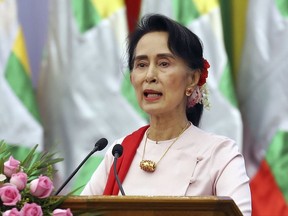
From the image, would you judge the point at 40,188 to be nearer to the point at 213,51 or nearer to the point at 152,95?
the point at 152,95

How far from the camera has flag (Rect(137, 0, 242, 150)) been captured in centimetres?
401

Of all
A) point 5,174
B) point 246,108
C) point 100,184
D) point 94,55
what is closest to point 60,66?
point 94,55

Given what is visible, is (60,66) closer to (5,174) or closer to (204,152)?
(204,152)

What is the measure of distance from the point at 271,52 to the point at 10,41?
1141 mm

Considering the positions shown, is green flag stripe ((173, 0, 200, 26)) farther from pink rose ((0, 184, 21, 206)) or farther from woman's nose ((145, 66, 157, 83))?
pink rose ((0, 184, 21, 206))

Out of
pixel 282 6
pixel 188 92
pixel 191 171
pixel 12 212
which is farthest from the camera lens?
pixel 282 6

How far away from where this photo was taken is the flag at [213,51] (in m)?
4.01

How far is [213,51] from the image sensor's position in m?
4.04

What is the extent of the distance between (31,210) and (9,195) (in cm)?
6

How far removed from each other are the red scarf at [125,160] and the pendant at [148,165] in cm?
5

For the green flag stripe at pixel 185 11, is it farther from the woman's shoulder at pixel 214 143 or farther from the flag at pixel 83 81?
the woman's shoulder at pixel 214 143

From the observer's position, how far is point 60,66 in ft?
13.3

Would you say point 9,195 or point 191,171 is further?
point 191,171

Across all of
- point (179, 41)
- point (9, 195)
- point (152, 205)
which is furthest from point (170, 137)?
point (9, 195)
